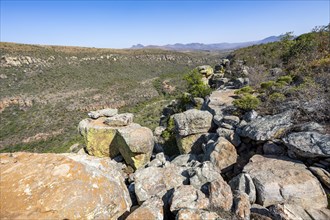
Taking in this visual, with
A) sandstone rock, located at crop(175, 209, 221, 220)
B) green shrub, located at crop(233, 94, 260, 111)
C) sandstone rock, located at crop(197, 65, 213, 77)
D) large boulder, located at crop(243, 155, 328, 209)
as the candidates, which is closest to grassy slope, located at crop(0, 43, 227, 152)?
sandstone rock, located at crop(197, 65, 213, 77)

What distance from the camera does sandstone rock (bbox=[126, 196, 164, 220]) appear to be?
16.2 feet

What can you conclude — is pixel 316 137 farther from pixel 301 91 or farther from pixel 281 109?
pixel 301 91

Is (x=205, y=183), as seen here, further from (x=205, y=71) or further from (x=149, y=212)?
(x=205, y=71)

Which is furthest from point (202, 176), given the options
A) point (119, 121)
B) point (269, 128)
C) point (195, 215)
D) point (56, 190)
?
point (119, 121)

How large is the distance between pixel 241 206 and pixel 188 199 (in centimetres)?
142

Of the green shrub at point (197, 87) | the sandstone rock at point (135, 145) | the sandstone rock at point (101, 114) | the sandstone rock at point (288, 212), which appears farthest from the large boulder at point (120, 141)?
the green shrub at point (197, 87)

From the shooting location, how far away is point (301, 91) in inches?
393

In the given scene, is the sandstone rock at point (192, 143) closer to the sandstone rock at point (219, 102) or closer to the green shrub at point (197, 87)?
the sandstone rock at point (219, 102)

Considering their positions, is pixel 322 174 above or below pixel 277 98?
below

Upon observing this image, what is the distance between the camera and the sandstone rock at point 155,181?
644 centimetres

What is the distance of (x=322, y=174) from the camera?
601 cm

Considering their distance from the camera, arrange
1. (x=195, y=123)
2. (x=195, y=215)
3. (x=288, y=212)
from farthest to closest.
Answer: (x=195, y=123) → (x=288, y=212) → (x=195, y=215)

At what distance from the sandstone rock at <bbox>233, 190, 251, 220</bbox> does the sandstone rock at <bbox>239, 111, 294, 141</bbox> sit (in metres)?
3.10

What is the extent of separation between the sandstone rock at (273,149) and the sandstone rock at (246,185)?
1.96 meters
